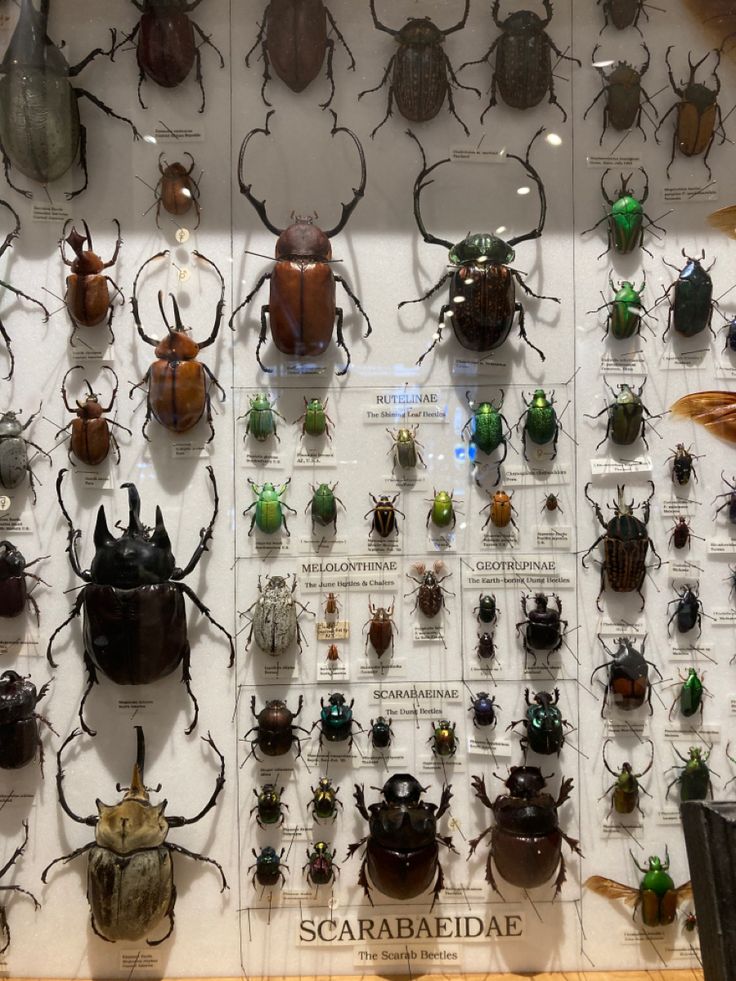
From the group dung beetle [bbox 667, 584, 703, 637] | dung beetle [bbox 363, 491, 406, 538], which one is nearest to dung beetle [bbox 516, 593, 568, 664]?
dung beetle [bbox 667, 584, 703, 637]

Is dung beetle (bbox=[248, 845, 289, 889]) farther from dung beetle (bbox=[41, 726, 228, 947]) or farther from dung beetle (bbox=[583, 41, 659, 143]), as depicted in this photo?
dung beetle (bbox=[583, 41, 659, 143])

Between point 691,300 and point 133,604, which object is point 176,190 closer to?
point 133,604

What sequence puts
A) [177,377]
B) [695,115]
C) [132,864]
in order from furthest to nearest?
[695,115]
[177,377]
[132,864]

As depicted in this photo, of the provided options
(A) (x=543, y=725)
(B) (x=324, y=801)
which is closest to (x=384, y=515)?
(A) (x=543, y=725)

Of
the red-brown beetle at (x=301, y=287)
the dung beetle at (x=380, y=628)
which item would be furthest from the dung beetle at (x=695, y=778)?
the red-brown beetle at (x=301, y=287)

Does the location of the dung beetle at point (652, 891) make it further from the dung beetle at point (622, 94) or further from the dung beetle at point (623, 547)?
the dung beetle at point (622, 94)

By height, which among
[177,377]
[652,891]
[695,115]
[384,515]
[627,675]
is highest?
[695,115]
